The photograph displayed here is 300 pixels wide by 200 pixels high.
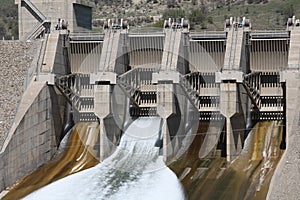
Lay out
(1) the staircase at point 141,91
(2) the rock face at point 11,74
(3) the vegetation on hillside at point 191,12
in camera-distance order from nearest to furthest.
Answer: (2) the rock face at point 11,74
(1) the staircase at point 141,91
(3) the vegetation on hillside at point 191,12

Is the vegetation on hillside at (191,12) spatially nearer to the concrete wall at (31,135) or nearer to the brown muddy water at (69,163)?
the brown muddy water at (69,163)

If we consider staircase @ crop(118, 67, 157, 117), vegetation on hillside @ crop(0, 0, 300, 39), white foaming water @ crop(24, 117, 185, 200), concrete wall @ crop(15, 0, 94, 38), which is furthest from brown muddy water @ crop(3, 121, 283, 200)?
vegetation on hillside @ crop(0, 0, 300, 39)

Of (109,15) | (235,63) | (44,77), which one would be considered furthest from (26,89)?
(109,15)

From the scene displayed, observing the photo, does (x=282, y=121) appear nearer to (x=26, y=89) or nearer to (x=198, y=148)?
(x=198, y=148)

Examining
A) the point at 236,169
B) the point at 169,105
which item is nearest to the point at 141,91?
the point at 169,105

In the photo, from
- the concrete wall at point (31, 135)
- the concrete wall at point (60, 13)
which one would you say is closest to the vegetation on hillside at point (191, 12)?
the concrete wall at point (60, 13)

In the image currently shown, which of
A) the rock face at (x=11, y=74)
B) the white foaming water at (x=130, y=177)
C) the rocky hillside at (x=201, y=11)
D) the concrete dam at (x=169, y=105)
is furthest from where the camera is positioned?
the rocky hillside at (x=201, y=11)

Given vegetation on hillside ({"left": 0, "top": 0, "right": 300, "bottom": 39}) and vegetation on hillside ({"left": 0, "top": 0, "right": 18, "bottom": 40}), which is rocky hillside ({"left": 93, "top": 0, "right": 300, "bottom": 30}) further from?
vegetation on hillside ({"left": 0, "top": 0, "right": 18, "bottom": 40})
